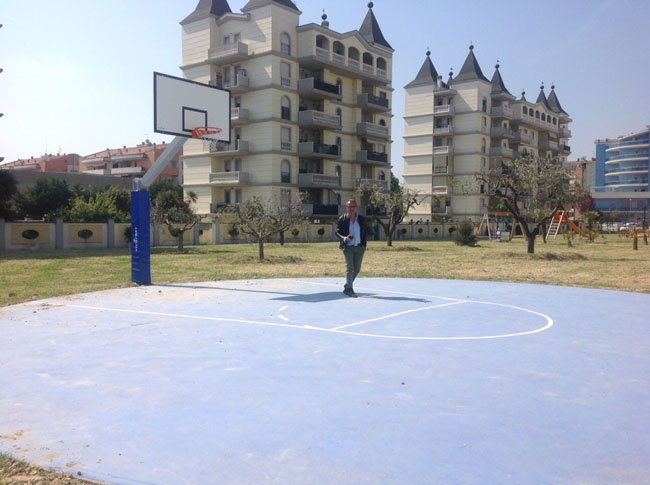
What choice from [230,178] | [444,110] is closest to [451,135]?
[444,110]

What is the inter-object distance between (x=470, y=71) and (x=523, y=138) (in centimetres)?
1287

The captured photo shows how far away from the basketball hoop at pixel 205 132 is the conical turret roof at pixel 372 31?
4258 centimetres

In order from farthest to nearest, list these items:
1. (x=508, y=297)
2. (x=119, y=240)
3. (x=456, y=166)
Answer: (x=456, y=166) < (x=119, y=240) < (x=508, y=297)

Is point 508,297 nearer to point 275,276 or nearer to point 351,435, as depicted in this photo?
point 275,276

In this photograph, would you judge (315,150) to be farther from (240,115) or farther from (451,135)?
(451,135)

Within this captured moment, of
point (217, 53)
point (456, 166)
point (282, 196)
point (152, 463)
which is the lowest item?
point (152, 463)

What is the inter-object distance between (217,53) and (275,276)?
33.8 m

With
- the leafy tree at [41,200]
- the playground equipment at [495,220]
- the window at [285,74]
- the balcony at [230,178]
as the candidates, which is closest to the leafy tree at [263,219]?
the balcony at [230,178]

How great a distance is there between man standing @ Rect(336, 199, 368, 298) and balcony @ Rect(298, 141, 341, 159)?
35619 millimetres

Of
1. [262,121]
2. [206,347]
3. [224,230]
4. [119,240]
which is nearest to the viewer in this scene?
[206,347]

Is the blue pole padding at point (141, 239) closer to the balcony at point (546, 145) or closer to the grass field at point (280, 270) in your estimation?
the grass field at point (280, 270)

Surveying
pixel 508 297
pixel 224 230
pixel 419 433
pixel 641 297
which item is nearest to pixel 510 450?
pixel 419 433

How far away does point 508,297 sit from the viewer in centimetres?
1248

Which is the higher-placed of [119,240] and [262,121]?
[262,121]
